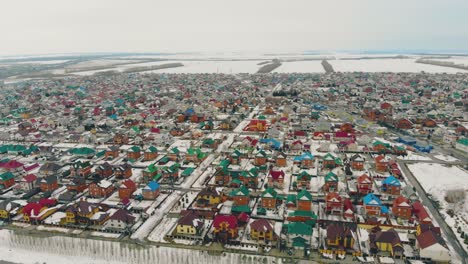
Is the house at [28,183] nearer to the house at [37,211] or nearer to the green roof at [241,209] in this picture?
the house at [37,211]

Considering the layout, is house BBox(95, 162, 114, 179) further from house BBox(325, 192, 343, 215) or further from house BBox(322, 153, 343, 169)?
house BBox(322, 153, 343, 169)

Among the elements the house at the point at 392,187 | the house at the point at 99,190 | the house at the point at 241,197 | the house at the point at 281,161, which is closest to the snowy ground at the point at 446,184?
the house at the point at 392,187

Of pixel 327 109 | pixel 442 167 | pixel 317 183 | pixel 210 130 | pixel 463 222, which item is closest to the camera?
pixel 463 222

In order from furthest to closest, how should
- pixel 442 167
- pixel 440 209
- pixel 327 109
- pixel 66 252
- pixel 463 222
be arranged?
pixel 327 109, pixel 442 167, pixel 440 209, pixel 463 222, pixel 66 252

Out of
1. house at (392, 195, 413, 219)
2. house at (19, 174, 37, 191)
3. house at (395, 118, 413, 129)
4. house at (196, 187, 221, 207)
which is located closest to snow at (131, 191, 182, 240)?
house at (196, 187, 221, 207)

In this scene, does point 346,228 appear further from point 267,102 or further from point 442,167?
point 267,102

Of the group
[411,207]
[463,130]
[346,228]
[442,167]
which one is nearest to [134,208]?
[346,228]

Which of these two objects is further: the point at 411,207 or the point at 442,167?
the point at 442,167
